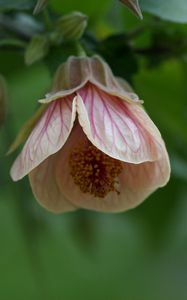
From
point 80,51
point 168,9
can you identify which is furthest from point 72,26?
point 168,9

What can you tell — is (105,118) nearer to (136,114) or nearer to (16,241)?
(136,114)

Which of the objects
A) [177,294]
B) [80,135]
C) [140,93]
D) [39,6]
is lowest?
[177,294]

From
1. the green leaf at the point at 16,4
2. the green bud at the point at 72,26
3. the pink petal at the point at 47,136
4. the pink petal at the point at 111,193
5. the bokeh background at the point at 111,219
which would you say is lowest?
the bokeh background at the point at 111,219

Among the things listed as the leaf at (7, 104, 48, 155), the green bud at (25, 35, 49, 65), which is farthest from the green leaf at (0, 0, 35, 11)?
the leaf at (7, 104, 48, 155)

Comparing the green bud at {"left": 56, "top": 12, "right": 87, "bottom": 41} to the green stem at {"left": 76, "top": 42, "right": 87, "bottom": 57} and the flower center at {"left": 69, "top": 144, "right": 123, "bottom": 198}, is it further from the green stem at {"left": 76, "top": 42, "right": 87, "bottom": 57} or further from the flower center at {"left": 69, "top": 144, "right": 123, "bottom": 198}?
the flower center at {"left": 69, "top": 144, "right": 123, "bottom": 198}

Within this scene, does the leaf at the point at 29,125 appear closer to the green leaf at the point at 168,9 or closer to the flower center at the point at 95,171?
the flower center at the point at 95,171

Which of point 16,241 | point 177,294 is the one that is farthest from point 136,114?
point 177,294

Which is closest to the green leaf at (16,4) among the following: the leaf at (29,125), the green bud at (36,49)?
the green bud at (36,49)
